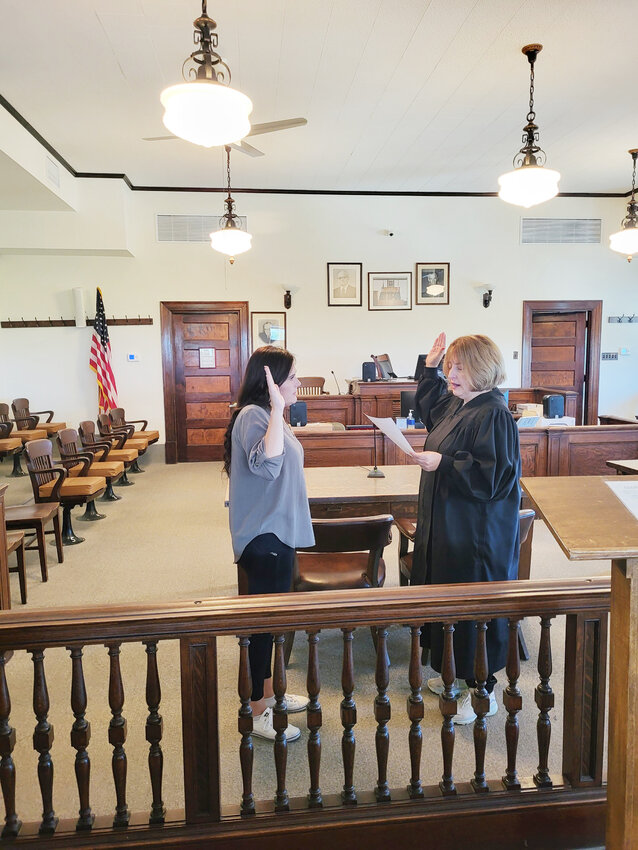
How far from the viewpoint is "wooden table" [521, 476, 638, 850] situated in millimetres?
1185

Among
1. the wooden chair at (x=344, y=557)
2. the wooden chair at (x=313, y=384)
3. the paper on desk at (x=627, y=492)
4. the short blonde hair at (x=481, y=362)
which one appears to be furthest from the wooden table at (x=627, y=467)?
the wooden chair at (x=313, y=384)

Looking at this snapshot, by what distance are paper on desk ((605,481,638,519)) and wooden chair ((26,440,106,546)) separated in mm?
4314

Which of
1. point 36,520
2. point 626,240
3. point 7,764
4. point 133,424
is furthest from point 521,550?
point 133,424

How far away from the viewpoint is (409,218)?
8727 mm

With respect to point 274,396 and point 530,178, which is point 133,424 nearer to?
point 530,178

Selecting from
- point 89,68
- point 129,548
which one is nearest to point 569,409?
point 129,548

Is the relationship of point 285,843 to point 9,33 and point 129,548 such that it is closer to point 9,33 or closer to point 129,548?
point 129,548

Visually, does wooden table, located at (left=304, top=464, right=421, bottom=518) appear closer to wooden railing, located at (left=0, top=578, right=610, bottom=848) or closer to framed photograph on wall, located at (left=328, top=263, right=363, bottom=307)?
wooden railing, located at (left=0, top=578, right=610, bottom=848)

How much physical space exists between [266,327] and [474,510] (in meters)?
6.85

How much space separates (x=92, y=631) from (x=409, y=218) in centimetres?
843

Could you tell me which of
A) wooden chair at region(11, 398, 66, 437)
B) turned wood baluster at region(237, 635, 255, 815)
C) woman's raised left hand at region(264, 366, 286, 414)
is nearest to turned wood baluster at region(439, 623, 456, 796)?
turned wood baluster at region(237, 635, 255, 815)

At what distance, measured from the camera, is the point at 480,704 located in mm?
1554

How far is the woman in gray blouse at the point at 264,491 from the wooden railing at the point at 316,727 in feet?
1.80

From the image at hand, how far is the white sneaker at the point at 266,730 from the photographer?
2.19 m
